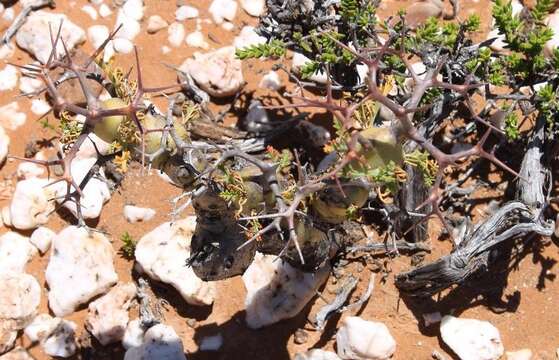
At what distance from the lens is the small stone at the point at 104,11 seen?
14.4 ft

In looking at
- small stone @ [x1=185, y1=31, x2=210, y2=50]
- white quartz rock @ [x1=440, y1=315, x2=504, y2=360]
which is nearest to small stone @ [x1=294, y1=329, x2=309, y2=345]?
white quartz rock @ [x1=440, y1=315, x2=504, y2=360]

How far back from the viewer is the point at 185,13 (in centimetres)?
436

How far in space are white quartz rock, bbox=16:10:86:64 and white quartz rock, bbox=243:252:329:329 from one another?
6.53 feet

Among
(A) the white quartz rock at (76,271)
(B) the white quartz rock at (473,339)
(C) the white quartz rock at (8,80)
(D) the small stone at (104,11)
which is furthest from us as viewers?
(D) the small stone at (104,11)

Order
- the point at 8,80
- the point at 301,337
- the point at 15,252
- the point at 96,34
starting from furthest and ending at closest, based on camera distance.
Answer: the point at 96,34
the point at 8,80
the point at 15,252
the point at 301,337

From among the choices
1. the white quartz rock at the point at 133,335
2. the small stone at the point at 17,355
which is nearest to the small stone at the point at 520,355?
the white quartz rock at the point at 133,335

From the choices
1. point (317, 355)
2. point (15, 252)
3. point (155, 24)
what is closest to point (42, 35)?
point (155, 24)

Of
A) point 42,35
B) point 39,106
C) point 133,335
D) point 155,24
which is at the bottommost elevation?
point 133,335

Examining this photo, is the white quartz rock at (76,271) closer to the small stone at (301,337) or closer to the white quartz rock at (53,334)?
the white quartz rock at (53,334)

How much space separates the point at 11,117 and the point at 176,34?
116 cm

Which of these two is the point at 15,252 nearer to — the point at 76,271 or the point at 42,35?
the point at 76,271

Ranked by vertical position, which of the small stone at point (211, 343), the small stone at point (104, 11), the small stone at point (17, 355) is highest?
the small stone at point (104, 11)

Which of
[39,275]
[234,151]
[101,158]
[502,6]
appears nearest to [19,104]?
[39,275]

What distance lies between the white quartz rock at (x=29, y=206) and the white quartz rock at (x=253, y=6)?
5.60 ft
